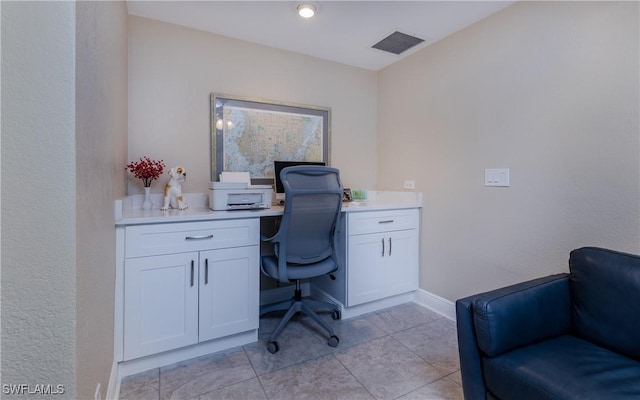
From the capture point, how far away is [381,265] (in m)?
2.44

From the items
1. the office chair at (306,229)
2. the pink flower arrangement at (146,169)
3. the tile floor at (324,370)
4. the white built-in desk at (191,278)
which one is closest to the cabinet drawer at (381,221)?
the white built-in desk at (191,278)

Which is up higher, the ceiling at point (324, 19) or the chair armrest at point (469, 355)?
the ceiling at point (324, 19)

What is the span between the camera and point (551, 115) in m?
1.74

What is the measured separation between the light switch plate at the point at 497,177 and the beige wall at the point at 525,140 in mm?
32

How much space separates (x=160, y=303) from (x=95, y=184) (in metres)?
0.92

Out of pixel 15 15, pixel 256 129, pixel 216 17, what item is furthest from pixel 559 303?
pixel 216 17

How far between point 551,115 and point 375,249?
1.46 m

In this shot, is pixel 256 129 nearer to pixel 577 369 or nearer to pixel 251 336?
pixel 251 336

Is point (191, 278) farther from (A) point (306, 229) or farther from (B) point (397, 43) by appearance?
(B) point (397, 43)

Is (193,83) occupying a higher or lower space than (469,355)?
higher

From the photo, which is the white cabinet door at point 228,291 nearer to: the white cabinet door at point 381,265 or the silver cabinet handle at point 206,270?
the silver cabinet handle at point 206,270

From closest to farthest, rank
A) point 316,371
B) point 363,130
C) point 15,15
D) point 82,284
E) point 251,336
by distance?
point 15,15, point 82,284, point 316,371, point 251,336, point 363,130

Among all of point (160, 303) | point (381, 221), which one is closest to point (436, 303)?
point (381, 221)

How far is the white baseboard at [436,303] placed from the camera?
7.71 feet
